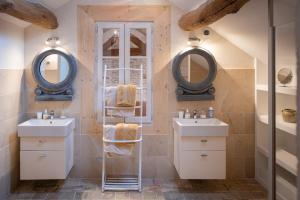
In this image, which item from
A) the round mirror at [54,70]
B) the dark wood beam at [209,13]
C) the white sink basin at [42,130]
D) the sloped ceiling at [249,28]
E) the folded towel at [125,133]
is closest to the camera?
the dark wood beam at [209,13]

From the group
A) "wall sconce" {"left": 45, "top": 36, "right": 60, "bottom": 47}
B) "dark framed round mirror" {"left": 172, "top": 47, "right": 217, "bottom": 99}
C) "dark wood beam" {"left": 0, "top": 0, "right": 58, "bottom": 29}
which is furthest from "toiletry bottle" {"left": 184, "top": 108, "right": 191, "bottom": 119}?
"dark wood beam" {"left": 0, "top": 0, "right": 58, "bottom": 29}

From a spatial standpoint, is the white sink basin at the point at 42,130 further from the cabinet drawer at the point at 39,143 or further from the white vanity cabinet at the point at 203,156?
the white vanity cabinet at the point at 203,156

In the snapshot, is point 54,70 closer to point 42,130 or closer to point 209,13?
point 42,130

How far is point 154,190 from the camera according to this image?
4102 mm

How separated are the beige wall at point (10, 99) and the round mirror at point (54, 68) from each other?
11.7 inches

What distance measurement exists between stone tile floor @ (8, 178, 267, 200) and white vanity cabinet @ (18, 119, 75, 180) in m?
0.28

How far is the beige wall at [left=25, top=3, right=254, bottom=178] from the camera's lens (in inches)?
173

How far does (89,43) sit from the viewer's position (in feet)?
14.5

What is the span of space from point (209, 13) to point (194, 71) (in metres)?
1.20

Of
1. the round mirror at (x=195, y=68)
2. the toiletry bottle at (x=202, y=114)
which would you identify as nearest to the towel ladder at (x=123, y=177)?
the round mirror at (x=195, y=68)

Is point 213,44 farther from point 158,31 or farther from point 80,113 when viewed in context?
point 80,113

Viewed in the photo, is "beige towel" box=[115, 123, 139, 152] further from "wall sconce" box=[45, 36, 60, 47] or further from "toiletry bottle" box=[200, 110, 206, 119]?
"wall sconce" box=[45, 36, 60, 47]

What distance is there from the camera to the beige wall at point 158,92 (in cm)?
440

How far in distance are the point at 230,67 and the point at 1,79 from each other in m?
2.87
